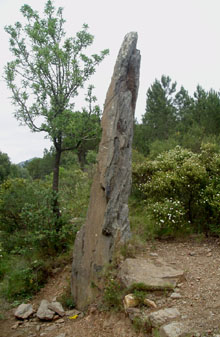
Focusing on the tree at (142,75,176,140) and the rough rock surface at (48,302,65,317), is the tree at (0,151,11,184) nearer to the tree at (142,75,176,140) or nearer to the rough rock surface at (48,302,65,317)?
the tree at (142,75,176,140)

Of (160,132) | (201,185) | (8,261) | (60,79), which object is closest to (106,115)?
(60,79)

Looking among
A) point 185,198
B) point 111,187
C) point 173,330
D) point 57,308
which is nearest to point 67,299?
point 57,308

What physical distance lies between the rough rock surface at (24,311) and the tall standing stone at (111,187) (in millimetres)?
902

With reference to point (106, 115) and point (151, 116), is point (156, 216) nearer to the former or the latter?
point (106, 115)

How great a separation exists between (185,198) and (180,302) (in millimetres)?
3871

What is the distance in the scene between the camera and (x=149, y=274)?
5.34m

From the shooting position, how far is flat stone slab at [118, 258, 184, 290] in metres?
5.07

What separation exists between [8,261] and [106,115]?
15.7 ft

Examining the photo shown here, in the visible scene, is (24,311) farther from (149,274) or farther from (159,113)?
(159,113)

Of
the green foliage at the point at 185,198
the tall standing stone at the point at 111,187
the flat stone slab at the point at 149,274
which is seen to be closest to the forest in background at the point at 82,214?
the green foliage at the point at 185,198

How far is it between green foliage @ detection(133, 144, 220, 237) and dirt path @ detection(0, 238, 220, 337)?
43 centimetres

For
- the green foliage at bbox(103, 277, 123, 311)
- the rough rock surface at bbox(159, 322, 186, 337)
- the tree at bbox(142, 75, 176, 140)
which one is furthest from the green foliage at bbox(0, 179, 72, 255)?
the tree at bbox(142, 75, 176, 140)

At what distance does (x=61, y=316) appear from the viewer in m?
6.04

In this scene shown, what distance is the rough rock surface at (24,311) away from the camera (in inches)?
244
